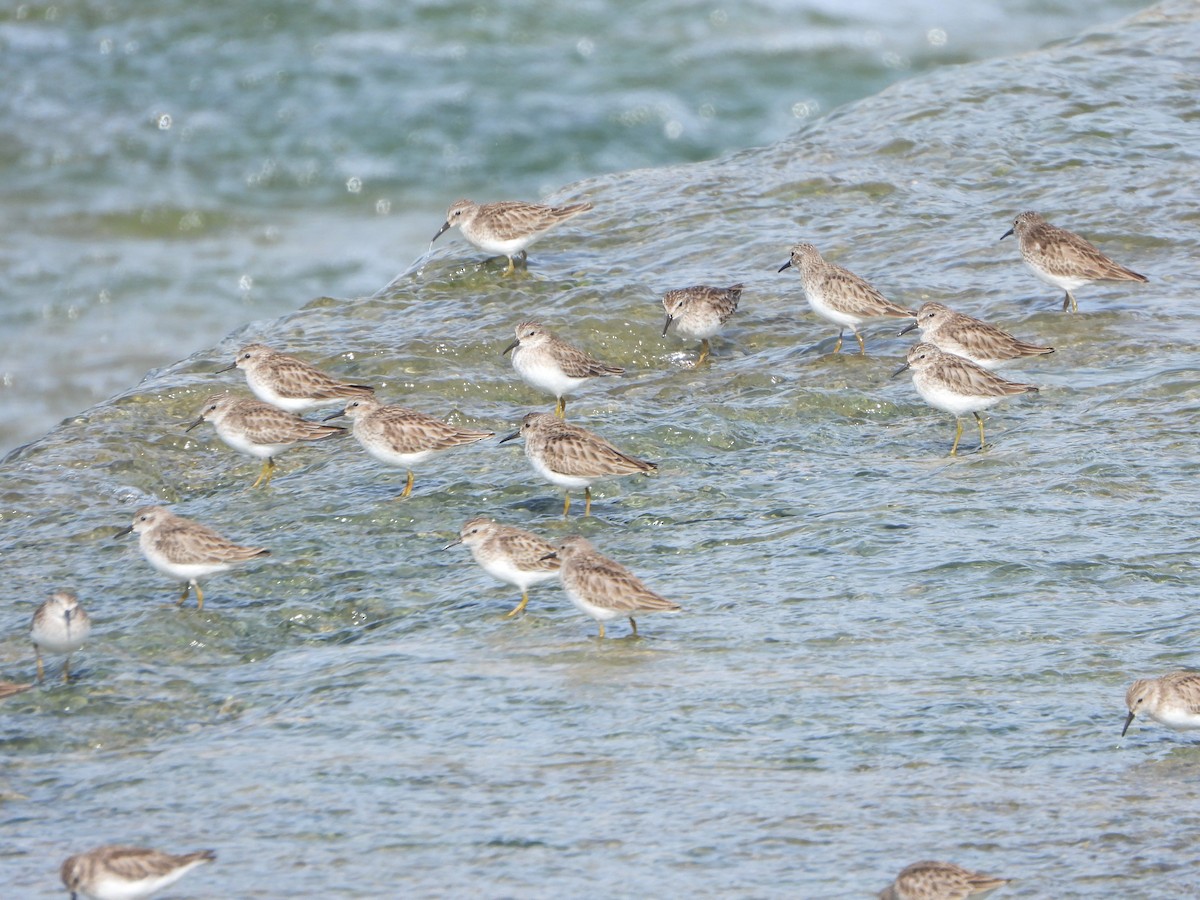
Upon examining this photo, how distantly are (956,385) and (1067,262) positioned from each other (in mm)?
2291

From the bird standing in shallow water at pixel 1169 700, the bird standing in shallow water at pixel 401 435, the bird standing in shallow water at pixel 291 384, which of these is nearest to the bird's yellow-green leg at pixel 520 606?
the bird standing in shallow water at pixel 401 435

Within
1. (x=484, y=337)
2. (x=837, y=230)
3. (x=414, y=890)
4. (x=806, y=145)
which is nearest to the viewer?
(x=414, y=890)

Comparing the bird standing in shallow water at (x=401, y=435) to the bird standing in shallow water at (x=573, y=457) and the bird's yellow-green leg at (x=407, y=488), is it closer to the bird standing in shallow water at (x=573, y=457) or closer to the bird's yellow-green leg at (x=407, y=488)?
the bird's yellow-green leg at (x=407, y=488)

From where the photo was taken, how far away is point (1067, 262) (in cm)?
1221

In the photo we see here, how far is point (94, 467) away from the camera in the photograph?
11250mm

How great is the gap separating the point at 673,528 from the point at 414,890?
12.4 ft

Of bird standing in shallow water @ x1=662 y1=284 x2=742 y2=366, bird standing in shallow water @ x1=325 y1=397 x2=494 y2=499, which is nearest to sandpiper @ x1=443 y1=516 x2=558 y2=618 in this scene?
bird standing in shallow water @ x1=325 y1=397 x2=494 y2=499

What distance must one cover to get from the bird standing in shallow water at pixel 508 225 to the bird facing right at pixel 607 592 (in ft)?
18.6

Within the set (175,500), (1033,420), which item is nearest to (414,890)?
(175,500)

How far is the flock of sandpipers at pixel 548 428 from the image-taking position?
6520mm

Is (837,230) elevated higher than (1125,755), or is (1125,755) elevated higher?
(837,230)

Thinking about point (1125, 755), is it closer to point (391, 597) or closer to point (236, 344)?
point (391, 597)

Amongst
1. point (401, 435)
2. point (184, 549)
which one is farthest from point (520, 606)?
point (184, 549)

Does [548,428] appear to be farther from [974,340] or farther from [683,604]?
[974,340]
